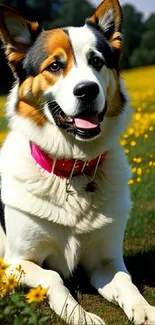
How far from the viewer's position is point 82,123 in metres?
4.43

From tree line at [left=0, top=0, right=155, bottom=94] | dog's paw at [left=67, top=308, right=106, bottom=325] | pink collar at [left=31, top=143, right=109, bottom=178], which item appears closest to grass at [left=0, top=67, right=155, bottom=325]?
dog's paw at [left=67, top=308, right=106, bottom=325]

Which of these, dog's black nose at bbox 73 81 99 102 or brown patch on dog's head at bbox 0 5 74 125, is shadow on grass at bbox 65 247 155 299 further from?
dog's black nose at bbox 73 81 99 102

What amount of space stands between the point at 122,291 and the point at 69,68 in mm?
1620

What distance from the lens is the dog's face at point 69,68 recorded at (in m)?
4.34

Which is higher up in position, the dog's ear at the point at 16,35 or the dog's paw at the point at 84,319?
the dog's ear at the point at 16,35

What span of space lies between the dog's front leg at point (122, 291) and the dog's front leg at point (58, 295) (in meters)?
0.26

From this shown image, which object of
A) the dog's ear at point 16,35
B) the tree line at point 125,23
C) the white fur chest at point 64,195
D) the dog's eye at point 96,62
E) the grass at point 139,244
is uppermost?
the dog's ear at point 16,35

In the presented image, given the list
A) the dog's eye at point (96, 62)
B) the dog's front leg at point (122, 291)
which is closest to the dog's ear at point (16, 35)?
the dog's eye at point (96, 62)

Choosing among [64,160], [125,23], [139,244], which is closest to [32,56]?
[64,160]

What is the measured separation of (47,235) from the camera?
15.2 feet

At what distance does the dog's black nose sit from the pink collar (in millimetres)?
598

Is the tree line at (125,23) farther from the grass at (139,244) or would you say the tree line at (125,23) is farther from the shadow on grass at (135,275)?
the shadow on grass at (135,275)

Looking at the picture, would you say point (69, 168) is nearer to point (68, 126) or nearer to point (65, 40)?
point (68, 126)

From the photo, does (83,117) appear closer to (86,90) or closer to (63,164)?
(86,90)
